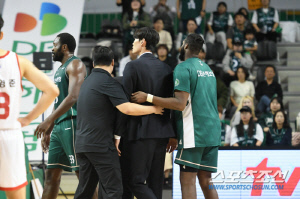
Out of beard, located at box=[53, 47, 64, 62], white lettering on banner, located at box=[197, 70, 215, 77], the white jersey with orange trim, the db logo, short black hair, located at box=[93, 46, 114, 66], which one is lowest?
the white jersey with orange trim

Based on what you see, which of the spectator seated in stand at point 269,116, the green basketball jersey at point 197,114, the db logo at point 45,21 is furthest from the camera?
the db logo at point 45,21

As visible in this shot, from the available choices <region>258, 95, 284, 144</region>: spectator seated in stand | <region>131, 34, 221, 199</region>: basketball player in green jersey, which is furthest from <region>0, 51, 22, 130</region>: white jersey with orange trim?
<region>258, 95, 284, 144</region>: spectator seated in stand

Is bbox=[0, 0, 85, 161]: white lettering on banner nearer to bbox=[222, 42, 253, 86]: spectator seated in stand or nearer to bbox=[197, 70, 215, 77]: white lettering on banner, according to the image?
bbox=[222, 42, 253, 86]: spectator seated in stand

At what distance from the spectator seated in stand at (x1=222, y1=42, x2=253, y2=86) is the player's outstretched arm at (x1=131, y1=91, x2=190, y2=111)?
6.86 meters

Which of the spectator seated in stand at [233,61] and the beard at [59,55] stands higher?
the spectator seated in stand at [233,61]

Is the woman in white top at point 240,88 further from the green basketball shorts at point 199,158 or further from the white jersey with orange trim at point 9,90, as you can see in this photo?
the white jersey with orange trim at point 9,90

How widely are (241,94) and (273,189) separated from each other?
431cm

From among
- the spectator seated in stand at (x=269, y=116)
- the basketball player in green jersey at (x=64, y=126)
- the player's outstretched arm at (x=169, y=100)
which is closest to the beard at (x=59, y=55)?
the basketball player in green jersey at (x=64, y=126)

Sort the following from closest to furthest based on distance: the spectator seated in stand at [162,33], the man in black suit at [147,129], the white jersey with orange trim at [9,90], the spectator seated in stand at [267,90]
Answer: the white jersey with orange trim at [9,90], the man in black suit at [147,129], the spectator seated in stand at [267,90], the spectator seated in stand at [162,33]

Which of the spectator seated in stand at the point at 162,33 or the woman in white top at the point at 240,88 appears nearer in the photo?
the woman in white top at the point at 240,88

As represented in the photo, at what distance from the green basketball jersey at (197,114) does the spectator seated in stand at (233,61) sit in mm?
6601

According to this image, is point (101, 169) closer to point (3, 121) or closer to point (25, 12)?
point (3, 121)

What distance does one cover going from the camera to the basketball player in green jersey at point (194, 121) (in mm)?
4652

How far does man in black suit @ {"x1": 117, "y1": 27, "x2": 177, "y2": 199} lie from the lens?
4516 mm
